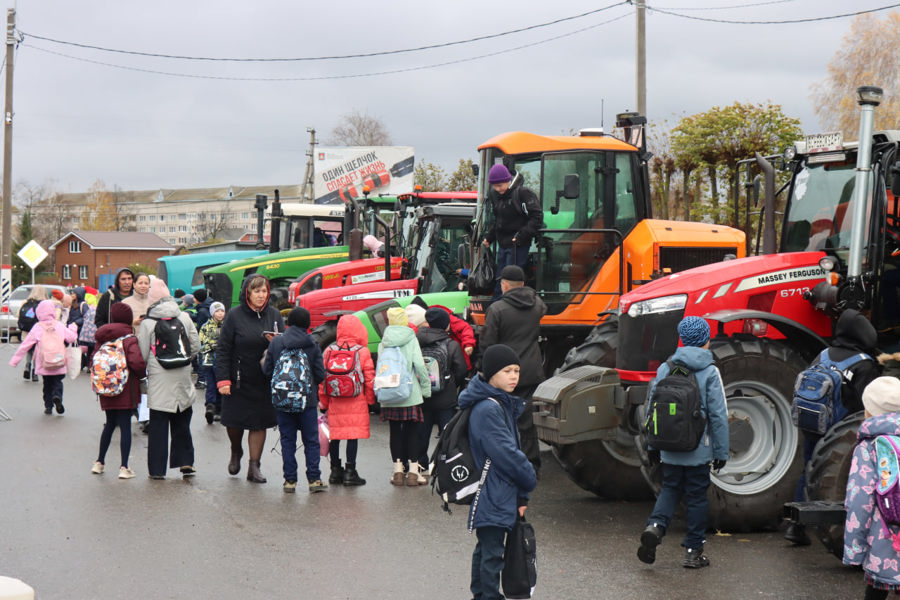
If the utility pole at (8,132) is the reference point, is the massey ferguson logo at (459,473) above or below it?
below

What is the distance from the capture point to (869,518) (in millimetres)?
5328

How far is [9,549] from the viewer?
299 inches

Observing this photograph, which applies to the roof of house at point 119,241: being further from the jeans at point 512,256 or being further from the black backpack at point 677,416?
the black backpack at point 677,416

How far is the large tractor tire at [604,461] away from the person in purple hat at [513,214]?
2.04 meters

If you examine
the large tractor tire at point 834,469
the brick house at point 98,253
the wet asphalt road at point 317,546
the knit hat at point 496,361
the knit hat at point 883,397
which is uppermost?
the brick house at point 98,253

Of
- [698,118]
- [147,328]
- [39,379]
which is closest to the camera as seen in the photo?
[147,328]

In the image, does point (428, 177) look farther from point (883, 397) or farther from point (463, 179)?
point (883, 397)

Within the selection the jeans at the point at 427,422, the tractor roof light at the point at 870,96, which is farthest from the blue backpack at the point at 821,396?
the jeans at the point at 427,422

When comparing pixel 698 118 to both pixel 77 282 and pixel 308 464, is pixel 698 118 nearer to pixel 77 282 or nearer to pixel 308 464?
pixel 308 464

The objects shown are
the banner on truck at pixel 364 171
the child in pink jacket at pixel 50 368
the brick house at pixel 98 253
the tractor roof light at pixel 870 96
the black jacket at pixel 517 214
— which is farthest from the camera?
the brick house at pixel 98 253

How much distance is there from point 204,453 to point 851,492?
26.7 ft

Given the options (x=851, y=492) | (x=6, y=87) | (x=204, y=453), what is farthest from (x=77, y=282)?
(x=851, y=492)

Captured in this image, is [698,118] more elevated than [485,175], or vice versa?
[698,118]

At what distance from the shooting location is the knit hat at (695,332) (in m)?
7.20
